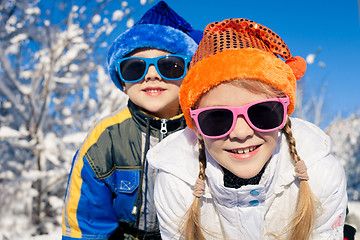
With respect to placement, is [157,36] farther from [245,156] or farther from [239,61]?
[245,156]

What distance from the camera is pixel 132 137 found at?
6.08ft

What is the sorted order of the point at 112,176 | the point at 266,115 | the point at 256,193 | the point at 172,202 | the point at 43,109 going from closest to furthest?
the point at 266,115 < the point at 256,193 < the point at 172,202 < the point at 112,176 < the point at 43,109

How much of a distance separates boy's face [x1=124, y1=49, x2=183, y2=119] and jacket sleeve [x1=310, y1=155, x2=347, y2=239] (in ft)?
2.90

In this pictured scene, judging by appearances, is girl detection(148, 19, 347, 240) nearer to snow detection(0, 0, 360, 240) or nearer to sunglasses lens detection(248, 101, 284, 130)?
sunglasses lens detection(248, 101, 284, 130)

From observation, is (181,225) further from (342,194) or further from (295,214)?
(342,194)

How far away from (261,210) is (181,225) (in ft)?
1.29

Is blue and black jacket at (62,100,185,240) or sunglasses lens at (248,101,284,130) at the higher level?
sunglasses lens at (248,101,284,130)

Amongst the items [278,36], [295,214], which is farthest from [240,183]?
[278,36]

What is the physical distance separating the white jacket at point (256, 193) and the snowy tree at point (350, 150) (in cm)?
729

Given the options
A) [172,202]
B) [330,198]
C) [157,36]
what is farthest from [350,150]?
[172,202]

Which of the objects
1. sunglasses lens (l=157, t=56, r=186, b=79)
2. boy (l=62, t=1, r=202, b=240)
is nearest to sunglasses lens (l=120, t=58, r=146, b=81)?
boy (l=62, t=1, r=202, b=240)

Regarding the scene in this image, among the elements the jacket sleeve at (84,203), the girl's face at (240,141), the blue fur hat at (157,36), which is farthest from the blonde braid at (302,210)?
the jacket sleeve at (84,203)

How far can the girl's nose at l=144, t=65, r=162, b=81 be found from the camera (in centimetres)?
173

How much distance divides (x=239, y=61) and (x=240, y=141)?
329 mm
